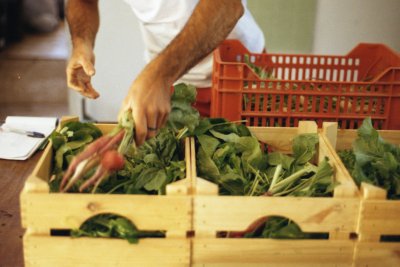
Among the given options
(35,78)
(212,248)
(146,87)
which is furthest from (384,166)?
(35,78)

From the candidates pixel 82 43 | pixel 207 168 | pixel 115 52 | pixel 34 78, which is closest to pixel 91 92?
pixel 82 43

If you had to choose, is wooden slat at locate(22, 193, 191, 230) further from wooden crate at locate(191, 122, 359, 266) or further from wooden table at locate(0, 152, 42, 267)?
wooden table at locate(0, 152, 42, 267)

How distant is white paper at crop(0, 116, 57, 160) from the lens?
1.57 m

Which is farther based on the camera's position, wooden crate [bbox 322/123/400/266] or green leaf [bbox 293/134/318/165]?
green leaf [bbox 293/134/318/165]

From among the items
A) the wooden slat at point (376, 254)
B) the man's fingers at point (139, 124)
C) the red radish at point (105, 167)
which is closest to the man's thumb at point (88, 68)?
the man's fingers at point (139, 124)

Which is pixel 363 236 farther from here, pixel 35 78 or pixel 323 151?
pixel 35 78

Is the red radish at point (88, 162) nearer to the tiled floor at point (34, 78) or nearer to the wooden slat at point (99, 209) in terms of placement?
the wooden slat at point (99, 209)

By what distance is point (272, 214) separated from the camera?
1037mm

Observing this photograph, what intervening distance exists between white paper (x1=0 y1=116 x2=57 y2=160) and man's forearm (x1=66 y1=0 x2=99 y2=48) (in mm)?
276

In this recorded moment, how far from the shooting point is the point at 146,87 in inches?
47.0

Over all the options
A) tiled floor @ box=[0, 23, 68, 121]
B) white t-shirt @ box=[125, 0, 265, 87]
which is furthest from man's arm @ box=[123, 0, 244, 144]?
tiled floor @ box=[0, 23, 68, 121]

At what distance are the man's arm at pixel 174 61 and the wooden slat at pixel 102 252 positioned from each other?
0.24 m

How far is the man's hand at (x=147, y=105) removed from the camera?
1.17 m

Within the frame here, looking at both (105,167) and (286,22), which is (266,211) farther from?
(286,22)
